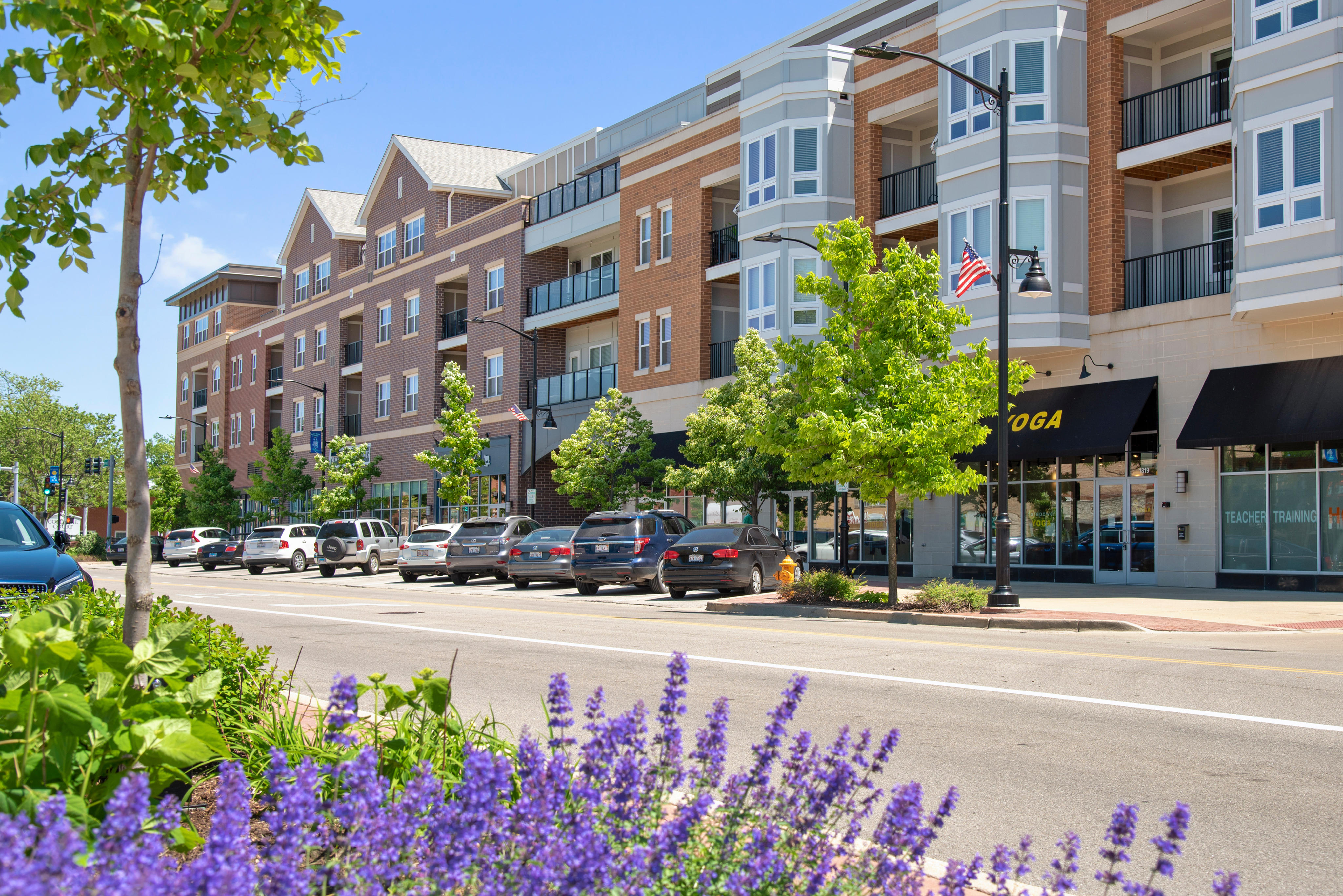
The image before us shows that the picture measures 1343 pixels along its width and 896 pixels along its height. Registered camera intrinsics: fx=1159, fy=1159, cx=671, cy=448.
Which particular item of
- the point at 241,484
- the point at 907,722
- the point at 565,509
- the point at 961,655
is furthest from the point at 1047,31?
the point at 241,484

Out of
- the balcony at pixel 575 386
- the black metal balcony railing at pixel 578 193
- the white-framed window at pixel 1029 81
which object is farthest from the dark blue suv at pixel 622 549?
the black metal balcony railing at pixel 578 193

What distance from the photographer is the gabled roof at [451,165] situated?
48.6m

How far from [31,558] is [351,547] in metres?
27.1

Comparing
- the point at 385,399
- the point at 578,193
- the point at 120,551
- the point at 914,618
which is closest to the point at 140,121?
the point at 914,618

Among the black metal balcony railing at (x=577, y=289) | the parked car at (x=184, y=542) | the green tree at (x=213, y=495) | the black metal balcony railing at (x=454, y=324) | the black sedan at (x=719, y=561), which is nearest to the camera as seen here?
the black sedan at (x=719, y=561)

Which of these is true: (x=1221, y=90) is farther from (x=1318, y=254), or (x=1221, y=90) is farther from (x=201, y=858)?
(x=201, y=858)

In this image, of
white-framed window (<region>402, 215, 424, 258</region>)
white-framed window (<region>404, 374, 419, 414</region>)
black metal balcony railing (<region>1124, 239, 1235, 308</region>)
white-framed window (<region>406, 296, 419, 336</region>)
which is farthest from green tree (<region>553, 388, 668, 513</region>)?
white-framed window (<region>402, 215, 424, 258</region>)

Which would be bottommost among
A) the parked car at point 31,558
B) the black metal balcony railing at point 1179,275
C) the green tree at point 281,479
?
the parked car at point 31,558

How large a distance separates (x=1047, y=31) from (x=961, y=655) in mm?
17386

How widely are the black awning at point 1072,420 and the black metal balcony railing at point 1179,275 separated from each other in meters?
1.94

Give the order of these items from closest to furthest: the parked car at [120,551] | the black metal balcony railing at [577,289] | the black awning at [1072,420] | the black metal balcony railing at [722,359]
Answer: the black awning at [1072,420]
the black metal balcony railing at [722,359]
the black metal balcony railing at [577,289]
the parked car at [120,551]

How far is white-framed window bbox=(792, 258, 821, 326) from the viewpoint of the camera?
30656mm

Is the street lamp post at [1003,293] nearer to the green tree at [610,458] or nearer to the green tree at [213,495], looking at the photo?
the green tree at [610,458]

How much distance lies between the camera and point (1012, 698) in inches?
369
